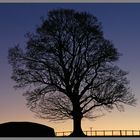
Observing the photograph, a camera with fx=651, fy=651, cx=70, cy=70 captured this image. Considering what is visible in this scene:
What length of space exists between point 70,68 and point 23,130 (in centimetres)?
184

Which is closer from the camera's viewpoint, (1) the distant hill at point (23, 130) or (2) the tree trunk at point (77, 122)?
(1) the distant hill at point (23, 130)

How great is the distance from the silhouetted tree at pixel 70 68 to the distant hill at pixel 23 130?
84 cm

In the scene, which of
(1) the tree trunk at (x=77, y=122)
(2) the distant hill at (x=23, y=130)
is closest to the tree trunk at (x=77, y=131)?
(1) the tree trunk at (x=77, y=122)

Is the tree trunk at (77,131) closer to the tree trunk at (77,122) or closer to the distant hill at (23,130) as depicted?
the tree trunk at (77,122)

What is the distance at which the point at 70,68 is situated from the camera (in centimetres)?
1356

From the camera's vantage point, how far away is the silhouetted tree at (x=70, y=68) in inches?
531

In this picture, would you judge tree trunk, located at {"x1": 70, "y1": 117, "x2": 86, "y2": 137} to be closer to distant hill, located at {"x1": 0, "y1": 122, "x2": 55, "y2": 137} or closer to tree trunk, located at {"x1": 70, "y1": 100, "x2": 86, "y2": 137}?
tree trunk, located at {"x1": 70, "y1": 100, "x2": 86, "y2": 137}

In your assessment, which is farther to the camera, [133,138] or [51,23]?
[51,23]

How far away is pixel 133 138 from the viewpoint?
472 inches

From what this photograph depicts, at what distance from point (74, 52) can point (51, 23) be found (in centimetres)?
77

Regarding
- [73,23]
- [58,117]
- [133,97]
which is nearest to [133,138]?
[133,97]

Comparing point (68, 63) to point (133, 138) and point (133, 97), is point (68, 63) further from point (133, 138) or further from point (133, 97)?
point (133, 138)

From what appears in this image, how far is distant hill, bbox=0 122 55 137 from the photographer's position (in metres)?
12.4

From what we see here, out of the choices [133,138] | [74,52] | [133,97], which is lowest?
[133,138]
